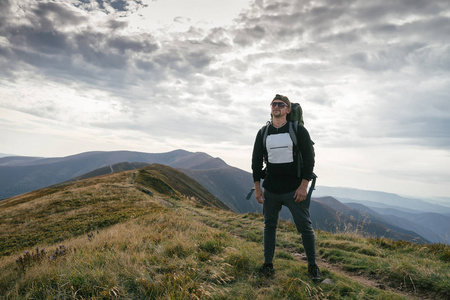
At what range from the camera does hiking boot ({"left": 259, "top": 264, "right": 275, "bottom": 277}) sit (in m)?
4.22

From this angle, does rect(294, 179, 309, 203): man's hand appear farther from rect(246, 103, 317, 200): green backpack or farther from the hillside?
the hillside

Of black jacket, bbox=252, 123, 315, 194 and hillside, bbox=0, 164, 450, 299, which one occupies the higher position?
black jacket, bbox=252, 123, 315, 194

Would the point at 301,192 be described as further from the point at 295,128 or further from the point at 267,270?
the point at 267,270

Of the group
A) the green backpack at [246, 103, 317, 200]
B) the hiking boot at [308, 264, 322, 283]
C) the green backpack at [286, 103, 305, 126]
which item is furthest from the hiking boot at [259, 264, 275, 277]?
the green backpack at [286, 103, 305, 126]

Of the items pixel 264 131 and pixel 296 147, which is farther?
pixel 264 131

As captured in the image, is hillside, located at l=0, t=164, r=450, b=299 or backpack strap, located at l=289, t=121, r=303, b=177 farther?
backpack strap, located at l=289, t=121, r=303, b=177

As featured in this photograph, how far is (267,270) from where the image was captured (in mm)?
4285

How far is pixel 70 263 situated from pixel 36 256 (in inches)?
71.1

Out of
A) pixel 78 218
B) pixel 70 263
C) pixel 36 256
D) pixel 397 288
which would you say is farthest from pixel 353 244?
pixel 78 218

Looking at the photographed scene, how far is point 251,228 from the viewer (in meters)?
10.4

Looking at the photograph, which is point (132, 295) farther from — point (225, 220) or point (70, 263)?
point (225, 220)

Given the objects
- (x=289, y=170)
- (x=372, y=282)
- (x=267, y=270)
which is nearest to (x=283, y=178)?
(x=289, y=170)

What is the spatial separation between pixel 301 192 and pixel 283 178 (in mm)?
479

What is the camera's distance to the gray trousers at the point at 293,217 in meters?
4.38
